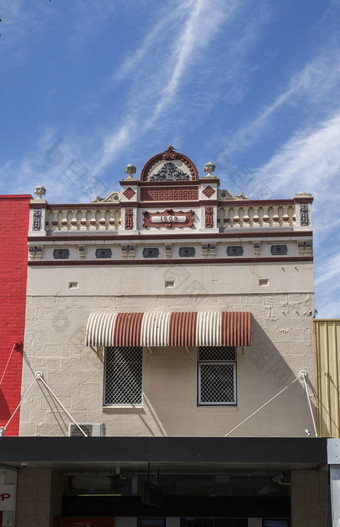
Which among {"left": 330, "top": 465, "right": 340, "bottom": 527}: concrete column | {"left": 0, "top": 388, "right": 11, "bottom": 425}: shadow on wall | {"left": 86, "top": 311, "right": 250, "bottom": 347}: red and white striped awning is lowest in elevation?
{"left": 330, "top": 465, "right": 340, "bottom": 527}: concrete column

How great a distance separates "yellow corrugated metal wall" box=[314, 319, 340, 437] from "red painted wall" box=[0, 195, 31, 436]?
22.7 ft

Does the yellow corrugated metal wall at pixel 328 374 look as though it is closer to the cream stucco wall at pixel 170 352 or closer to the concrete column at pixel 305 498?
the cream stucco wall at pixel 170 352

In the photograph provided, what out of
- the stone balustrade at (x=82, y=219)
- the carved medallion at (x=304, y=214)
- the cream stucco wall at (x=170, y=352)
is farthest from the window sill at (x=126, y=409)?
the carved medallion at (x=304, y=214)

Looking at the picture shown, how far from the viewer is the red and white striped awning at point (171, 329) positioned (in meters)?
17.9

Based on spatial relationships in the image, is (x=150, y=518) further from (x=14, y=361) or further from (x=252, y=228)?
(x=252, y=228)

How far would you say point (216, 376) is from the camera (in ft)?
60.6

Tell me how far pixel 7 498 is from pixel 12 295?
15.5 feet

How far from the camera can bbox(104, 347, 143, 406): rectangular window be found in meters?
18.6

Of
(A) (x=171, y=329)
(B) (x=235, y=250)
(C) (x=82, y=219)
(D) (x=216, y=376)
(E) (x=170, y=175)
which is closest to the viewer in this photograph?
(A) (x=171, y=329)

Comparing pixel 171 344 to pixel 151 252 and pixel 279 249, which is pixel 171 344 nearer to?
pixel 151 252

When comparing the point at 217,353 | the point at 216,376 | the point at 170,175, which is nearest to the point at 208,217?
the point at 170,175

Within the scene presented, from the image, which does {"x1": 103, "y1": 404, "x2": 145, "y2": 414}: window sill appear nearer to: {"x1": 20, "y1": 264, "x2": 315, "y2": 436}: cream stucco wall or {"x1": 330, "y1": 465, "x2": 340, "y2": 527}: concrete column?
{"x1": 20, "y1": 264, "x2": 315, "y2": 436}: cream stucco wall

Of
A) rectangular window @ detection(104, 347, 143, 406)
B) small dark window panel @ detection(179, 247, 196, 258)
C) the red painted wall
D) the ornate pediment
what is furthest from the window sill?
the ornate pediment

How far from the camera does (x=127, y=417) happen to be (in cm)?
1827
